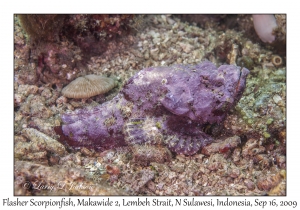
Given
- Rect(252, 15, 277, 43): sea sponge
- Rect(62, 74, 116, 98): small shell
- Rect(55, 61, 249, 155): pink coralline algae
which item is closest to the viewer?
Rect(55, 61, 249, 155): pink coralline algae

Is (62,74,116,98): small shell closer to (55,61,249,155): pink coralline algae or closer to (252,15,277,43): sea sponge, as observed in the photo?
(55,61,249,155): pink coralline algae

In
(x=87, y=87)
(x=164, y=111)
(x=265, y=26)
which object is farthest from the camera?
(x=265, y=26)

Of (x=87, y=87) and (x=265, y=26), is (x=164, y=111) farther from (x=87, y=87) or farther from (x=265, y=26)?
(x=265, y=26)

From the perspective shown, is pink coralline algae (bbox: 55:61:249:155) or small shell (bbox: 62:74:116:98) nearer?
pink coralline algae (bbox: 55:61:249:155)

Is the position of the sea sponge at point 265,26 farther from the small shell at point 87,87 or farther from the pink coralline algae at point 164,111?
the small shell at point 87,87

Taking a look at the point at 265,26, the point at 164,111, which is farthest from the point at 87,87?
the point at 265,26

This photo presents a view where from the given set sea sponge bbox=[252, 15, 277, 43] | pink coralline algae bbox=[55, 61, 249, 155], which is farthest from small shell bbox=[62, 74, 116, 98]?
sea sponge bbox=[252, 15, 277, 43]
